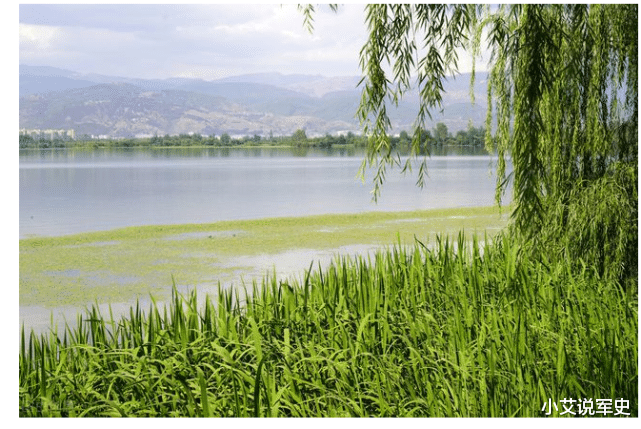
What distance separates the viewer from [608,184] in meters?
3.85

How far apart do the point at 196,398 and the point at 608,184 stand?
2704 mm

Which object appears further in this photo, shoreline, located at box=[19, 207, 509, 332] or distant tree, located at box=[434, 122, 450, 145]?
distant tree, located at box=[434, 122, 450, 145]

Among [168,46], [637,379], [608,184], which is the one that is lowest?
[637,379]

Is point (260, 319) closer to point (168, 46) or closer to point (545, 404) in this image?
point (545, 404)

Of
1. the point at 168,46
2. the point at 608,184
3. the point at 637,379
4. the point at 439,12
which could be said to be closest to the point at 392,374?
the point at 637,379

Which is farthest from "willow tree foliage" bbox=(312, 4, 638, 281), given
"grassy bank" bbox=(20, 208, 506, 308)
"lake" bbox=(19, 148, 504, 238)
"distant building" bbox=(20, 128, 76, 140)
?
"distant building" bbox=(20, 128, 76, 140)

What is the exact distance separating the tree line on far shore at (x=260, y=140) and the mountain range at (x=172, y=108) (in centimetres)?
14

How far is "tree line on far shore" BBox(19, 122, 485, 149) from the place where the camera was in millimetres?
5994

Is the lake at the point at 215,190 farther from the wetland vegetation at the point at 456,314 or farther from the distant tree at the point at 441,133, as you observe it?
the wetland vegetation at the point at 456,314

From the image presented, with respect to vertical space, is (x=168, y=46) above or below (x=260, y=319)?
above

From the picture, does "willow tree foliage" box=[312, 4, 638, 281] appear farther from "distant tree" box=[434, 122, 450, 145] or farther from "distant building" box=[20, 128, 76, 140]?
"distant building" box=[20, 128, 76, 140]

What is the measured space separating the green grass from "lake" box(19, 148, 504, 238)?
376 centimetres

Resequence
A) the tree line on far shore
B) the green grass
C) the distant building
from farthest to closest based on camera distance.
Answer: the distant building → the tree line on far shore → the green grass

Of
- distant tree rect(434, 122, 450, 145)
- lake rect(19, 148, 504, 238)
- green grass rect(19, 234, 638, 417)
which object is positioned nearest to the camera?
green grass rect(19, 234, 638, 417)
